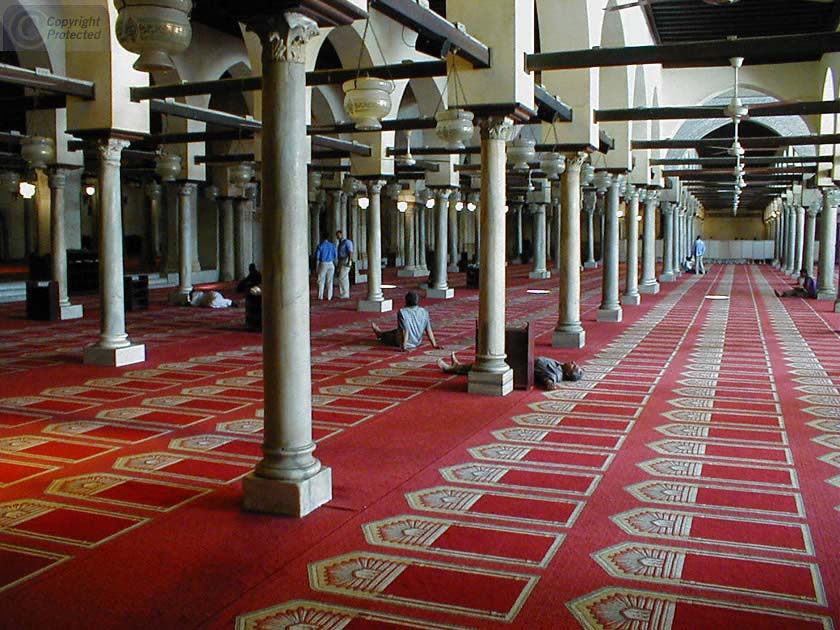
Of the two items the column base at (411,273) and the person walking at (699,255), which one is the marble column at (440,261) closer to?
the column base at (411,273)

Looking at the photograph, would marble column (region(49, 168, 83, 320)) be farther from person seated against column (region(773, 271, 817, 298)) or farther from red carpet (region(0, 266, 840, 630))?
person seated against column (region(773, 271, 817, 298))

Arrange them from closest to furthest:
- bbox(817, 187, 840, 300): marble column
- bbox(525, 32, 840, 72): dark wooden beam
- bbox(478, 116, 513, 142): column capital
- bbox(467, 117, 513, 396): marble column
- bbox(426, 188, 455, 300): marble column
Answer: bbox(525, 32, 840, 72): dark wooden beam → bbox(467, 117, 513, 396): marble column → bbox(478, 116, 513, 142): column capital → bbox(817, 187, 840, 300): marble column → bbox(426, 188, 455, 300): marble column

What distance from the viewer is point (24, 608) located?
10.6 ft

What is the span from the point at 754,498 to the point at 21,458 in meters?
4.31

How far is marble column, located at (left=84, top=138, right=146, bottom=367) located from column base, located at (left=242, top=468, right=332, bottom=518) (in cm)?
521

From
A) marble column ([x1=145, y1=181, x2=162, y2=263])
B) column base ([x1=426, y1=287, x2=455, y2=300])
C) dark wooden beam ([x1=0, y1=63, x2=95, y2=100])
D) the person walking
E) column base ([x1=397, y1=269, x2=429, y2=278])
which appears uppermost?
dark wooden beam ([x1=0, y1=63, x2=95, y2=100])

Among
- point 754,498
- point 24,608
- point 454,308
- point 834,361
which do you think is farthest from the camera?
point 454,308

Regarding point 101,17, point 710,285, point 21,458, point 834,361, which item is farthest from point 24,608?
point 710,285

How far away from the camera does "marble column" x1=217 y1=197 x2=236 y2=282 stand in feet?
75.8

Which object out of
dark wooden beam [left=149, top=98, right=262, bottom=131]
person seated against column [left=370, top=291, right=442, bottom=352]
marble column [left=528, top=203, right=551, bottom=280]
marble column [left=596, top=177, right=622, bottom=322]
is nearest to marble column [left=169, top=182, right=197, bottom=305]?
dark wooden beam [left=149, top=98, right=262, bottom=131]

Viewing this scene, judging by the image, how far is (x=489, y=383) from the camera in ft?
25.0

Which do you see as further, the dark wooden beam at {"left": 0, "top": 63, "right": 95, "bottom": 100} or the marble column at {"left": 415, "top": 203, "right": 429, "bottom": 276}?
the marble column at {"left": 415, "top": 203, "right": 429, "bottom": 276}

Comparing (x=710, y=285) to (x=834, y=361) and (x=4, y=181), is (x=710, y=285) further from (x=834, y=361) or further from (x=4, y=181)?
(x=4, y=181)

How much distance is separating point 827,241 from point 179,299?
12947 mm
